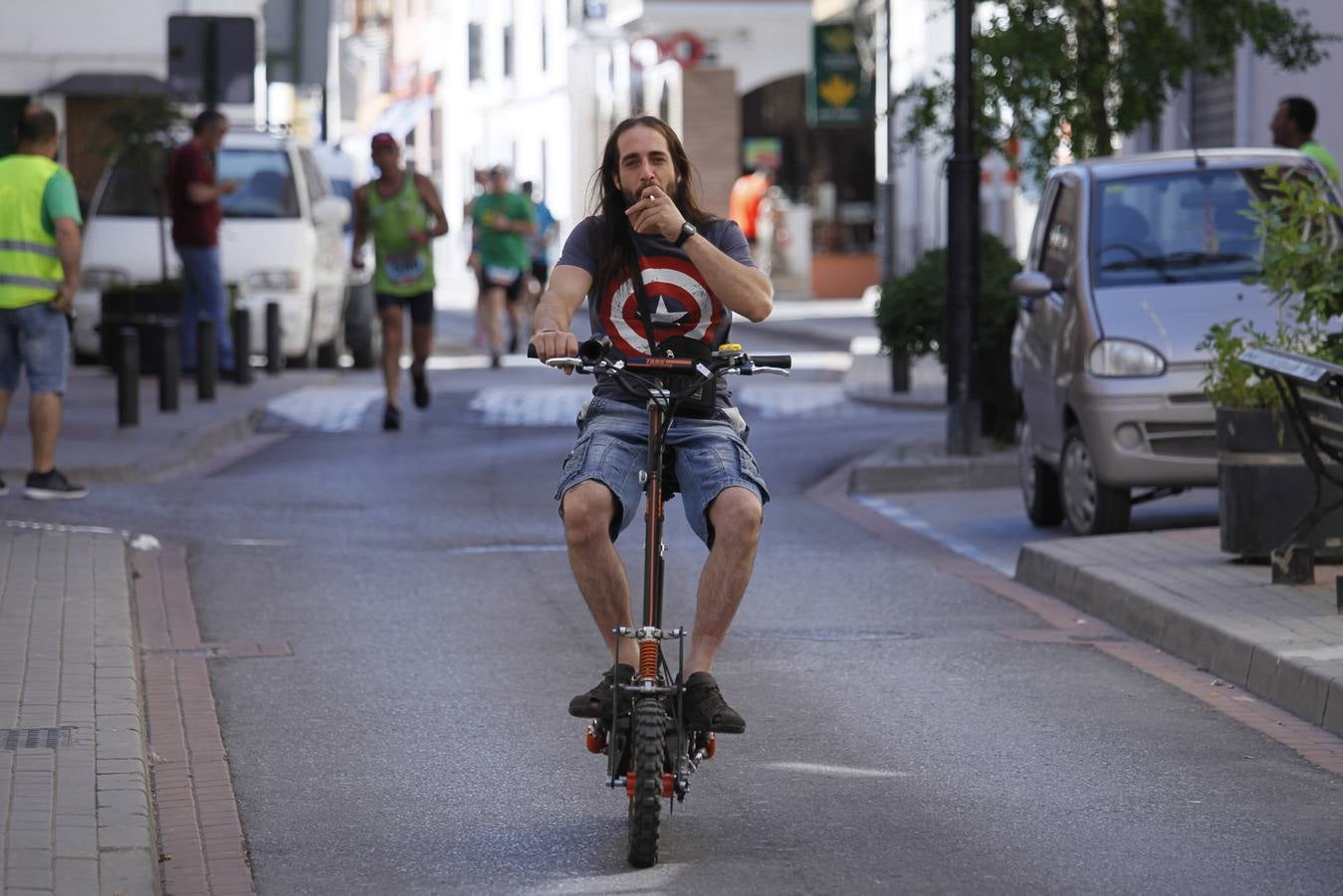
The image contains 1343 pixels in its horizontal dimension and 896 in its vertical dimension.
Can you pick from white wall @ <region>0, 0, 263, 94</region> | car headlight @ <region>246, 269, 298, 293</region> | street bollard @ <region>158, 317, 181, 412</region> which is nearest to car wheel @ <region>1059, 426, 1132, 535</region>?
street bollard @ <region>158, 317, 181, 412</region>

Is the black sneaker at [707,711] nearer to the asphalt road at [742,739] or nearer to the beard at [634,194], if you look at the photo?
the asphalt road at [742,739]

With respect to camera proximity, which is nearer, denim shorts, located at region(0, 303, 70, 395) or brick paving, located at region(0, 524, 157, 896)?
brick paving, located at region(0, 524, 157, 896)

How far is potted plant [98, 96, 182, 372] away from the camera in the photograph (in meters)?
21.8

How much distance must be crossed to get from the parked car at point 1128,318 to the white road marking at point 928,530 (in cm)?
52

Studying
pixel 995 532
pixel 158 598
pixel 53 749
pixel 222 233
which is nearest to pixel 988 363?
pixel 995 532

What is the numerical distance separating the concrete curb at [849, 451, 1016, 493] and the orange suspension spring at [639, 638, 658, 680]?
8.91 m

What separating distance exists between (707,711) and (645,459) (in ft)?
2.15

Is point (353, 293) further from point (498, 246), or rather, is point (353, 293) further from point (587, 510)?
point (587, 510)

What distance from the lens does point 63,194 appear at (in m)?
12.7

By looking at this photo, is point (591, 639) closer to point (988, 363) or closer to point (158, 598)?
point (158, 598)

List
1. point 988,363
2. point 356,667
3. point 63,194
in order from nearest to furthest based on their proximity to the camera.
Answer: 1. point 356,667
2. point 63,194
3. point 988,363

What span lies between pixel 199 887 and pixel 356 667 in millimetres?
3110

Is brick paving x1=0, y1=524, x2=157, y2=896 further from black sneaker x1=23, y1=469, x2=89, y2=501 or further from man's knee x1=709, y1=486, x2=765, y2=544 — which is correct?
black sneaker x1=23, y1=469, x2=89, y2=501

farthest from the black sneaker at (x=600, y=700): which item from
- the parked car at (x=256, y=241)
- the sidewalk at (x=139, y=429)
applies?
the parked car at (x=256, y=241)
